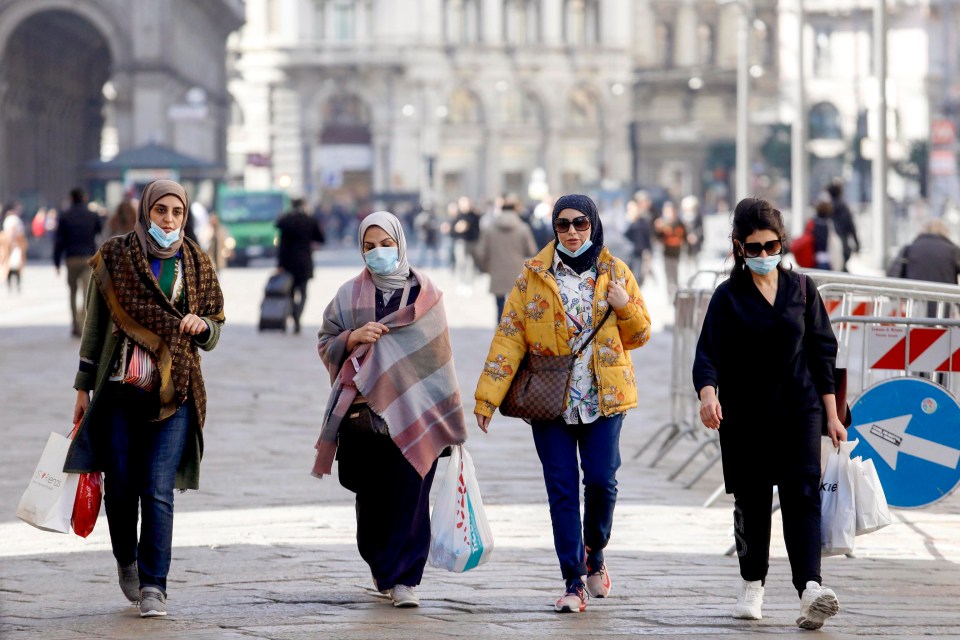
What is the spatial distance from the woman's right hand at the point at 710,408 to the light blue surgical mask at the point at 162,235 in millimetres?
1946

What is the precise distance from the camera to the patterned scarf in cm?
708

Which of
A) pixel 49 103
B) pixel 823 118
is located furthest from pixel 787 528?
pixel 823 118

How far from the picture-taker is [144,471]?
22.5 feet

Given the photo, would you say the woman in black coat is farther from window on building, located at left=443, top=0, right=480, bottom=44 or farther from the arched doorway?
window on building, located at left=443, top=0, right=480, bottom=44

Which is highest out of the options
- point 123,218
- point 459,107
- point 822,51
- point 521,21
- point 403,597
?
point 521,21

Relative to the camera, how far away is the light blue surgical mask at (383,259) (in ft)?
23.0

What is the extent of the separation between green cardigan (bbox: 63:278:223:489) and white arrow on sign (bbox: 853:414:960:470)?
293cm

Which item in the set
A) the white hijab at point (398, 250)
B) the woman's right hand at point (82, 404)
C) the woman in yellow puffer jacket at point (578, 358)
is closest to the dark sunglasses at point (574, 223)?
the woman in yellow puffer jacket at point (578, 358)

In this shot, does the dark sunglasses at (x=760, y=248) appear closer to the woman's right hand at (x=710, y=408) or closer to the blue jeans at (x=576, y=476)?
the woman's right hand at (x=710, y=408)

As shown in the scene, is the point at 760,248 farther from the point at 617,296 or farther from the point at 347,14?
the point at 347,14

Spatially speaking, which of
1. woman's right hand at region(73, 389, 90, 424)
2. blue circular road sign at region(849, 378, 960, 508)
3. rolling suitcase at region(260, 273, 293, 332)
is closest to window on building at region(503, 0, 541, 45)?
rolling suitcase at region(260, 273, 293, 332)

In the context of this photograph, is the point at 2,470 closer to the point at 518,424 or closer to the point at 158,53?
the point at 518,424

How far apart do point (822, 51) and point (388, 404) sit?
277 feet

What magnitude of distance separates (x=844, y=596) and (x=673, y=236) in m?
22.1
